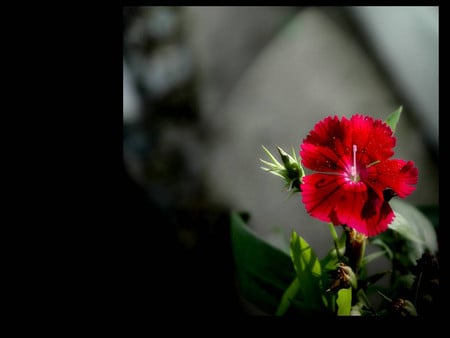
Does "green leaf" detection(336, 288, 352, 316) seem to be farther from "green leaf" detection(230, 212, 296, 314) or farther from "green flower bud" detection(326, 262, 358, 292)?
"green leaf" detection(230, 212, 296, 314)

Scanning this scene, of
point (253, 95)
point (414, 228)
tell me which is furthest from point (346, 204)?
point (253, 95)

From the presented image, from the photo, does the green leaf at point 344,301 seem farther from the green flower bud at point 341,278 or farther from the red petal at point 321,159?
the red petal at point 321,159

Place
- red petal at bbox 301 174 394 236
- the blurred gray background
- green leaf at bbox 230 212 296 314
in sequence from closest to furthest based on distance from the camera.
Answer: red petal at bbox 301 174 394 236
green leaf at bbox 230 212 296 314
the blurred gray background

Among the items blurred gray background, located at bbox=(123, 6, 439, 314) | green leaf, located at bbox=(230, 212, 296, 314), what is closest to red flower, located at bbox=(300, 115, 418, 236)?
green leaf, located at bbox=(230, 212, 296, 314)

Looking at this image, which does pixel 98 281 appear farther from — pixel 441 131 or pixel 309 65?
pixel 309 65

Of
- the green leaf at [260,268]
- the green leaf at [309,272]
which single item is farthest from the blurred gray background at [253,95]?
the green leaf at [309,272]

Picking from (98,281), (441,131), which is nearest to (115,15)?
(98,281)
